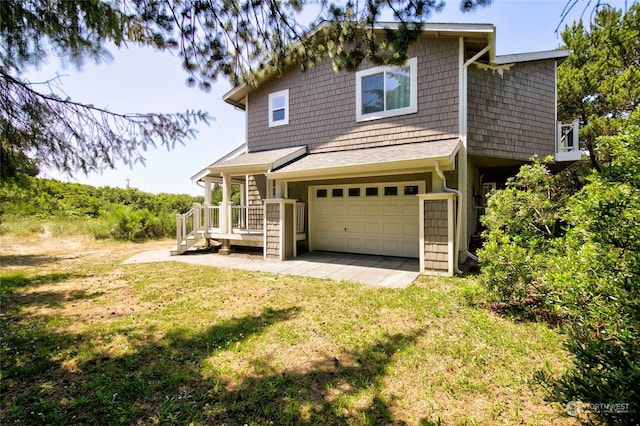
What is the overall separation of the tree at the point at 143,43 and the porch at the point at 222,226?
583cm

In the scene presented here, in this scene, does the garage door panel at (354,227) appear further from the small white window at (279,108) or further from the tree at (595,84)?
the tree at (595,84)

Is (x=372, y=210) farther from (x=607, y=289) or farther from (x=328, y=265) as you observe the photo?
(x=607, y=289)

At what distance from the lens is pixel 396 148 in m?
8.13

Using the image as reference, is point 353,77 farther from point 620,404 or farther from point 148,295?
point 620,404

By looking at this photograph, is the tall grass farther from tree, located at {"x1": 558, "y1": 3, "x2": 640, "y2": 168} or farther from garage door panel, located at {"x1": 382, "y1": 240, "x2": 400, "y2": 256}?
tree, located at {"x1": 558, "y1": 3, "x2": 640, "y2": 168}

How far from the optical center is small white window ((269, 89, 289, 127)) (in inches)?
414

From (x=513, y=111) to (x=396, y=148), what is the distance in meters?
A: 3.82

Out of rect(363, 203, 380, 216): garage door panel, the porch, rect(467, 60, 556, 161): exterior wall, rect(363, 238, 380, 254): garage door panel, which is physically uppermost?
rect(467, 60, 556, 161): exterior wall

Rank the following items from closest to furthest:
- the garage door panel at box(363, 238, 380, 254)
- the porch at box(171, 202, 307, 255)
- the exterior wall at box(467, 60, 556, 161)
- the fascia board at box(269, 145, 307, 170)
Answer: the exterior wall at box(467, 60, 556, 161) → the fascia board at box(269, 145, 307, 170) → the garage door panel at box(363, 238, 380, 254) → the porch at box(171, 202, 307, 255)

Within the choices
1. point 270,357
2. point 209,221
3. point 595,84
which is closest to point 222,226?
point 209,221

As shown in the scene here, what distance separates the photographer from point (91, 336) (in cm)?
377

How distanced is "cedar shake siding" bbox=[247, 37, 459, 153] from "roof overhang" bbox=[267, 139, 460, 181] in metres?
0.41

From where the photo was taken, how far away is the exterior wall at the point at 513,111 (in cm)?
805

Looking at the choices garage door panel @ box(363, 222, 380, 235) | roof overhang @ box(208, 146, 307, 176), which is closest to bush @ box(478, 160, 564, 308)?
garage door panel @ box(363, 222, 380, 235)
